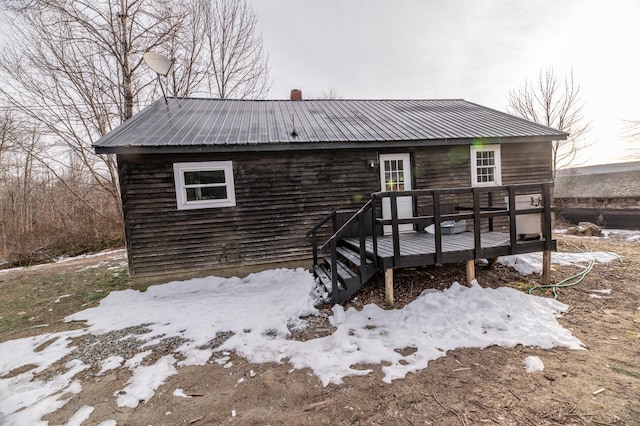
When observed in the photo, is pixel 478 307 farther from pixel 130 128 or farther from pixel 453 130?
pixel 130 128

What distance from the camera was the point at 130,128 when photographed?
6.53 m

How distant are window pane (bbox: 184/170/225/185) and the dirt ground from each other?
4.04 m

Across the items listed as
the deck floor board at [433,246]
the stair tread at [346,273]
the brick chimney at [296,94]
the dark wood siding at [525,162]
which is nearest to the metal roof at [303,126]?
the dark wood siding at [525,162]

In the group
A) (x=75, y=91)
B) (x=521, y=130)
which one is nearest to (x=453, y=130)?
(x=521, y=130)

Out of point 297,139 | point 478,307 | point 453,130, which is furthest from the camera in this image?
point 453,130

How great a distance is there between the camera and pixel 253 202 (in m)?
6.62

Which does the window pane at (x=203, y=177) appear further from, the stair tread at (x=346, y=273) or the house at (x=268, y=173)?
the stair tread at (x=346, y=273)

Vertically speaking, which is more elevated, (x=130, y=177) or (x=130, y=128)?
(x=130, y=128)

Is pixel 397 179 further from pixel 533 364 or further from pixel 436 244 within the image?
pixel 533 364

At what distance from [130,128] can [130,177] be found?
4.57ft

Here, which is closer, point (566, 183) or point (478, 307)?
point (478, 307)

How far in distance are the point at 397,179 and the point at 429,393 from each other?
18.3ft

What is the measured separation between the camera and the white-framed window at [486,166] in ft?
24.9

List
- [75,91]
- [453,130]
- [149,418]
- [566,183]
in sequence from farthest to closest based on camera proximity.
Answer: [566,183] < [75,91] < [453,130] < [149,418]
